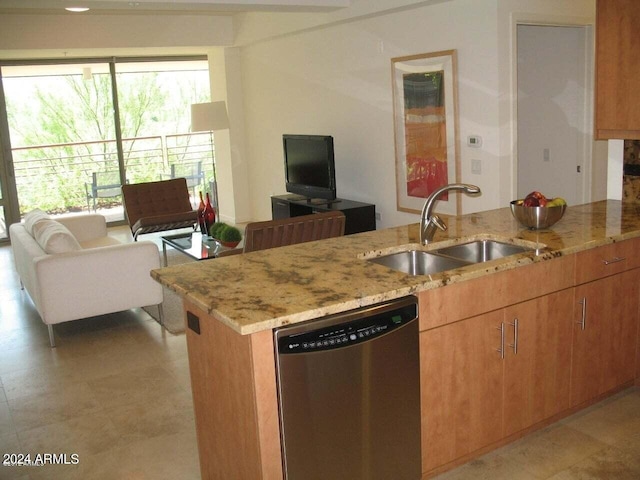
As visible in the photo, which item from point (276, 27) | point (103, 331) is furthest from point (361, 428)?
point (276, 27)

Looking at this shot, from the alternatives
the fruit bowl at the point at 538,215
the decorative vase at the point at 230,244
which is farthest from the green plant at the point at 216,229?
the fruit bowl at the point at 538,215

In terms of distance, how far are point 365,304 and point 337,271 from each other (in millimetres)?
407

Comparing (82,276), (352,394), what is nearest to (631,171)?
(352,394)

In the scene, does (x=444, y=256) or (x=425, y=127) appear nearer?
(x=444, y=256)

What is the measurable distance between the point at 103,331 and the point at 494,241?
10.6 ft

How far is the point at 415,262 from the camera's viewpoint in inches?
130

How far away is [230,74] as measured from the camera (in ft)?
30.6

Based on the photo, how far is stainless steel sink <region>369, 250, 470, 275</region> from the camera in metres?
3.22

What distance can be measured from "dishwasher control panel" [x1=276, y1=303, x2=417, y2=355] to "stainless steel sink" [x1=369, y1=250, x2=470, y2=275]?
2.11ft

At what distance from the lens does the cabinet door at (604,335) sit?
324cm

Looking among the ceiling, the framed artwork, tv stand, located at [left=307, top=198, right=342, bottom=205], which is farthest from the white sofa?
tv stand, located at [left=307, top=198, right=342, bottom=205]

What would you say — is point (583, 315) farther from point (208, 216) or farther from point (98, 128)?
point (98, 128)

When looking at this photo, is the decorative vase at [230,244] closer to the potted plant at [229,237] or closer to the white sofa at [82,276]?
the potted plant at [229,237]

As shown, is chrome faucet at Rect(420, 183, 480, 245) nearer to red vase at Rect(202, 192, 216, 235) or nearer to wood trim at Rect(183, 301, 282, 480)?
wood trim at Rect(183, 301, 282, 480)
